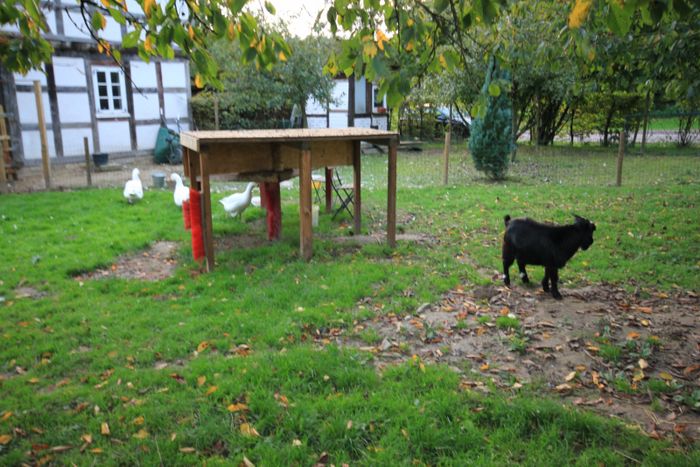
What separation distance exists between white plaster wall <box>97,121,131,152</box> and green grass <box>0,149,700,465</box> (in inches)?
364

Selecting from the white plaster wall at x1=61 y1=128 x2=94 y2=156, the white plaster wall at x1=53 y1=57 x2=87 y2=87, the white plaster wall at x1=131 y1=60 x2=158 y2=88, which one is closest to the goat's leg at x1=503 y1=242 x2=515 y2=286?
the white plaster wall at x1=61 y1=128 x2=94 y2=156

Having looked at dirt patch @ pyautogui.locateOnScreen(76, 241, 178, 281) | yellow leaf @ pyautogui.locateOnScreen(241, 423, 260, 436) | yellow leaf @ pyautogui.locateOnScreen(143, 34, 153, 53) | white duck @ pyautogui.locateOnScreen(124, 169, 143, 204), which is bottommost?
yellow leaf @ pyautogui.locateOnScreen(241, 423, 260, 436)

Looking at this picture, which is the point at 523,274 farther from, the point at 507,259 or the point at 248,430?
the point at 248,430

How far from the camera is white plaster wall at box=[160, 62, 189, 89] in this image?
19094 mm

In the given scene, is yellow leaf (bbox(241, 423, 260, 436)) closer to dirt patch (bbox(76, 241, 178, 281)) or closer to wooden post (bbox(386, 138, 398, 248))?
dirt patch (bbox(76, 241, 178, 281))

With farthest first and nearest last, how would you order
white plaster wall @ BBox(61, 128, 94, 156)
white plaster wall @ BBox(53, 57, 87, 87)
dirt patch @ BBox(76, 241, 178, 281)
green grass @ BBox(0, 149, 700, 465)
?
white plaster wall @ BBox(61, 128, 94, 156) < white plaster wall @ BBox(53, 57, 87, 87) < dirt patch @ BBox(76, 241, 178, 281) < green grass @ BBox(0, 149, 700, 465)

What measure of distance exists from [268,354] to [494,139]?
37.2 feet

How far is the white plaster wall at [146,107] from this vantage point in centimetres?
1831

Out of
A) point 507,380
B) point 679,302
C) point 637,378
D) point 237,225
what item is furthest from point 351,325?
point 237,225

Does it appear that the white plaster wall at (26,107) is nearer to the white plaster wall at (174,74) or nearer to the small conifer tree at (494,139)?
the white plaster wall at (174,74)

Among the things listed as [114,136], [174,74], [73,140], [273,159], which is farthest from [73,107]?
[273,159]

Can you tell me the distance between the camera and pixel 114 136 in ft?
58.4

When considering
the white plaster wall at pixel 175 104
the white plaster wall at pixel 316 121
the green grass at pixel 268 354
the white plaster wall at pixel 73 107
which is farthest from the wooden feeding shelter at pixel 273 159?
the white plaster wall at pixel 316 121

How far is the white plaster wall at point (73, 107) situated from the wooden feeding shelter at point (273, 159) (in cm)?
1111
